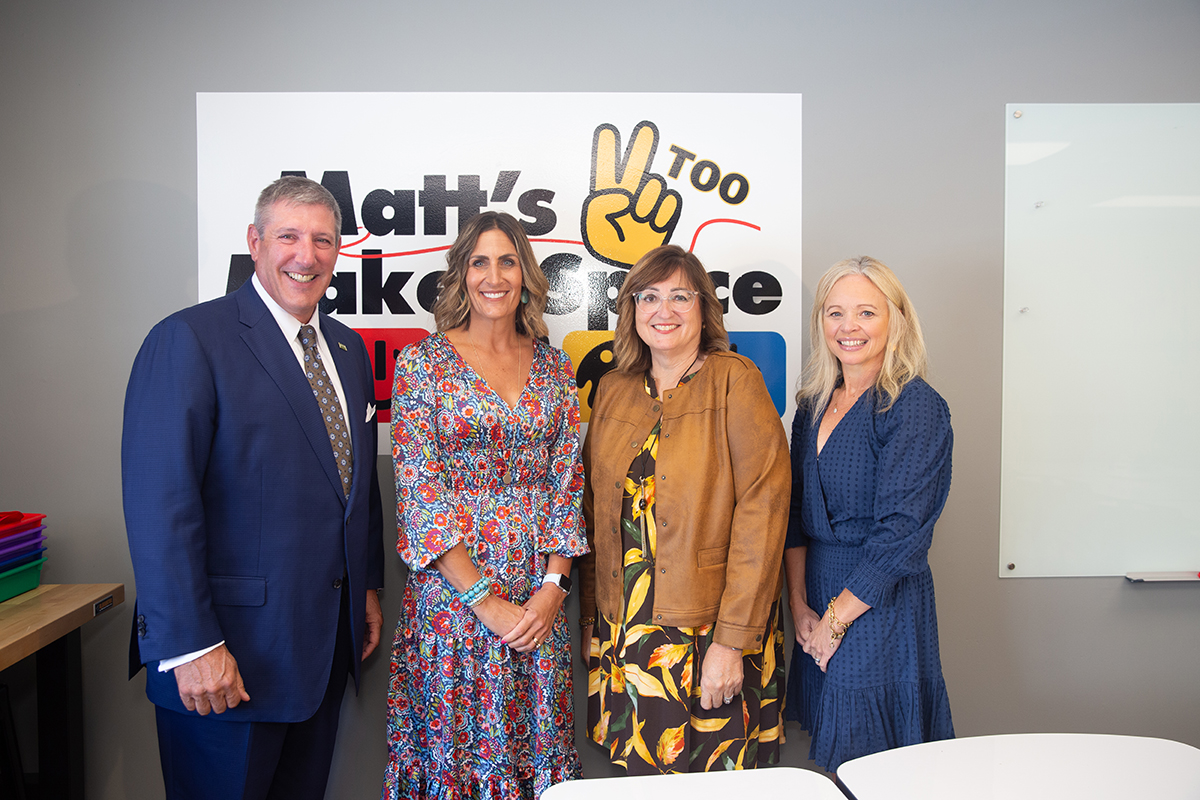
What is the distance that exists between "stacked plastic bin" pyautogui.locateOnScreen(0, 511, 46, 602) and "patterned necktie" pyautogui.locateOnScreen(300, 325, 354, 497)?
1141mm

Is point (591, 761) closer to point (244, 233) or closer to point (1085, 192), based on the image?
point (244, 233)

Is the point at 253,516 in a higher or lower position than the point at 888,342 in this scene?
lower

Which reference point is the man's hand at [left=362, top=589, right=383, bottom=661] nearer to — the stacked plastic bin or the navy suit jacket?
the navy suit jacket

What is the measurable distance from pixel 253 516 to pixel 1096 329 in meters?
2.94

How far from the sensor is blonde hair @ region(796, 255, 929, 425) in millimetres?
1849

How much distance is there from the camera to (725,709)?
180 cm

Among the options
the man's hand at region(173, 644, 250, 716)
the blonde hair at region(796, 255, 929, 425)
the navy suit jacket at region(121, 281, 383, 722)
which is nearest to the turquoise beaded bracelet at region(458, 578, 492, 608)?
the navy suit jacket at region(121, 281, 383, 722)

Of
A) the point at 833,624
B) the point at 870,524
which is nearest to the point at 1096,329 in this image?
the point at 870,524

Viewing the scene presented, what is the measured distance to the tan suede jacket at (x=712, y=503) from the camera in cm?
177

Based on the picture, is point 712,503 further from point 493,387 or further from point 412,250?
point 412,250

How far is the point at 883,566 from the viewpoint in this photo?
1743 millimetres

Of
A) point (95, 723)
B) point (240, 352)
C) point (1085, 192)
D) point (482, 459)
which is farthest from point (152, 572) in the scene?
point (1085, 192)

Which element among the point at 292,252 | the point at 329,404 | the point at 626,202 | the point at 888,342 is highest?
the point at 626,202

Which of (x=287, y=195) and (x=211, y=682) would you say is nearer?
(x=211, y=682)
